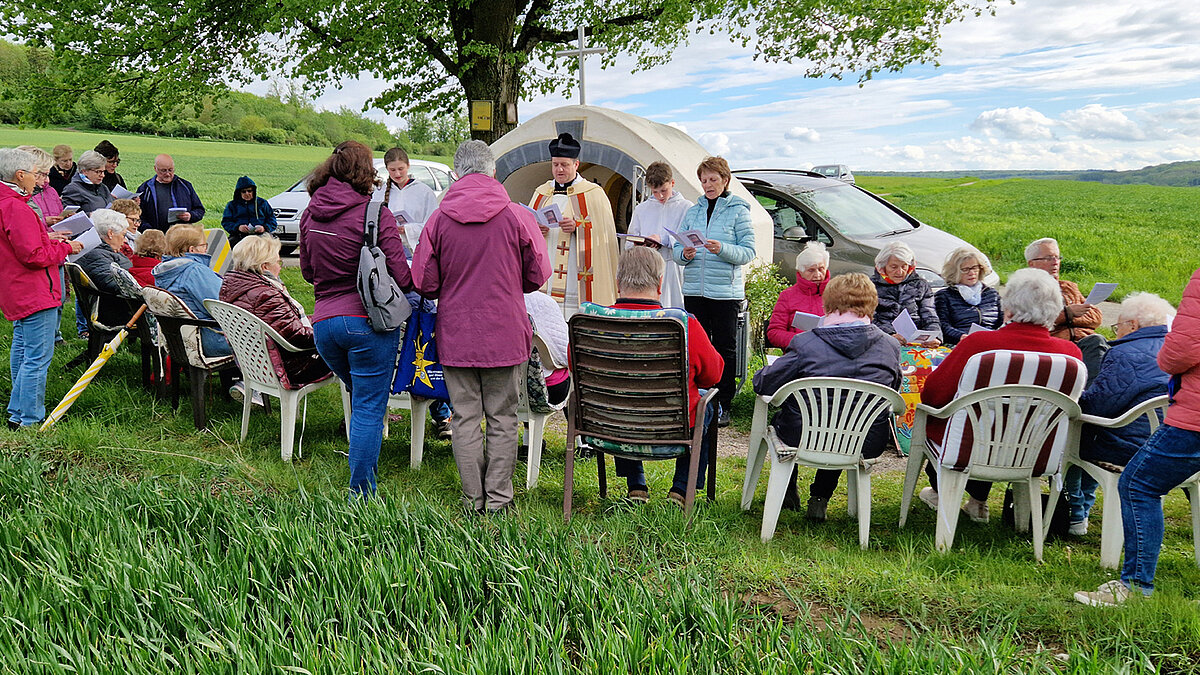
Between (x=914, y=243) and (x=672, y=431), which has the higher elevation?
(x=914, y=243)

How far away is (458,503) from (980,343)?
2.64m

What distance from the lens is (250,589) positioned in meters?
3.04

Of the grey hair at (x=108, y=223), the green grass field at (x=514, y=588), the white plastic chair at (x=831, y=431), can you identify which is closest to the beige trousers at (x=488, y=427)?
the green grass field at (x=514, y=588)

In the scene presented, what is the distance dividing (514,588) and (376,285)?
163 centimetres

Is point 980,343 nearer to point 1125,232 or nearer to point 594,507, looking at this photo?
point 594,507

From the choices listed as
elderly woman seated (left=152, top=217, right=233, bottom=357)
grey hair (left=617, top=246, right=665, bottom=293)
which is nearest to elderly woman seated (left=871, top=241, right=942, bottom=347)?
grey hair (left=617, top=246, right=665, bottom=293)

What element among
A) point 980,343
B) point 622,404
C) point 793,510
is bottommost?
point 793,510

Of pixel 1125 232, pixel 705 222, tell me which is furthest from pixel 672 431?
pixel 1125 232

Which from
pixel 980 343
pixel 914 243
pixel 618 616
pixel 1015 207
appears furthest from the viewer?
pixel 1015 207

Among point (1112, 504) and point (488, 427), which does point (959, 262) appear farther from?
point (488, 427)

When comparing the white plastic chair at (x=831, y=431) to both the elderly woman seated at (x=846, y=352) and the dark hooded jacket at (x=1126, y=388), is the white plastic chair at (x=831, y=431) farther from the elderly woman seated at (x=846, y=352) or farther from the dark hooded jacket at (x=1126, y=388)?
the dark hooded jacket at (x=1126, y=388)

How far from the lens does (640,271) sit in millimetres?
4020

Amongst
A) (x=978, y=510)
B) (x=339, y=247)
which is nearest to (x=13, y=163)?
(x=339, y=247)

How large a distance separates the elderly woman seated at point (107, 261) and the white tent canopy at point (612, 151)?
151 inches
